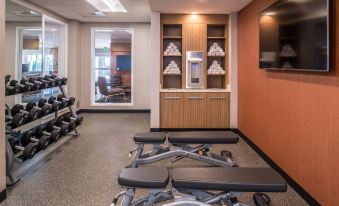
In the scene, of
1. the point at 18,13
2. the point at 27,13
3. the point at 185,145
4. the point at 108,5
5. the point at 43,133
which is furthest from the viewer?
the point at 108,5

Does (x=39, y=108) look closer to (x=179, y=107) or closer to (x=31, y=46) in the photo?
(x=31, y=46)

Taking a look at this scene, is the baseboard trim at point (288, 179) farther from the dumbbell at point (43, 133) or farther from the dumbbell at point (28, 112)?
the dumbbell at point (28, 112)

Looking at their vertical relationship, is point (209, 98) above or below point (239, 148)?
above

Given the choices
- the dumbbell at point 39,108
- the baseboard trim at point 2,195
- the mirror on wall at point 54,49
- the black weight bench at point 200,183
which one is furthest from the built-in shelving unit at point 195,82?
the black weight bench at point 200,183

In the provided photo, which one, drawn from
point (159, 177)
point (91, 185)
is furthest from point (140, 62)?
point (159, 177)

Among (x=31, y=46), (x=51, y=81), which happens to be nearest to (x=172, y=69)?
(x=51, y=81)

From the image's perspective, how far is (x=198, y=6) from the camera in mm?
5410

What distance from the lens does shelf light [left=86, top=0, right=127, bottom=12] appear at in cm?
611

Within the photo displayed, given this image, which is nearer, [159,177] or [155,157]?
[159,177]

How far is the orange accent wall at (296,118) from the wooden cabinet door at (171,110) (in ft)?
4.49

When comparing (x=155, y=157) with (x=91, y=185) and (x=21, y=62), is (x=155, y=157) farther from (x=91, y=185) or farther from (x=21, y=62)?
(x=21, y=62)

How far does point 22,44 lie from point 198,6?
3202 mm

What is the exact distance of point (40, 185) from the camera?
3.39 metres

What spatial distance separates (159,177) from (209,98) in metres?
3.97
